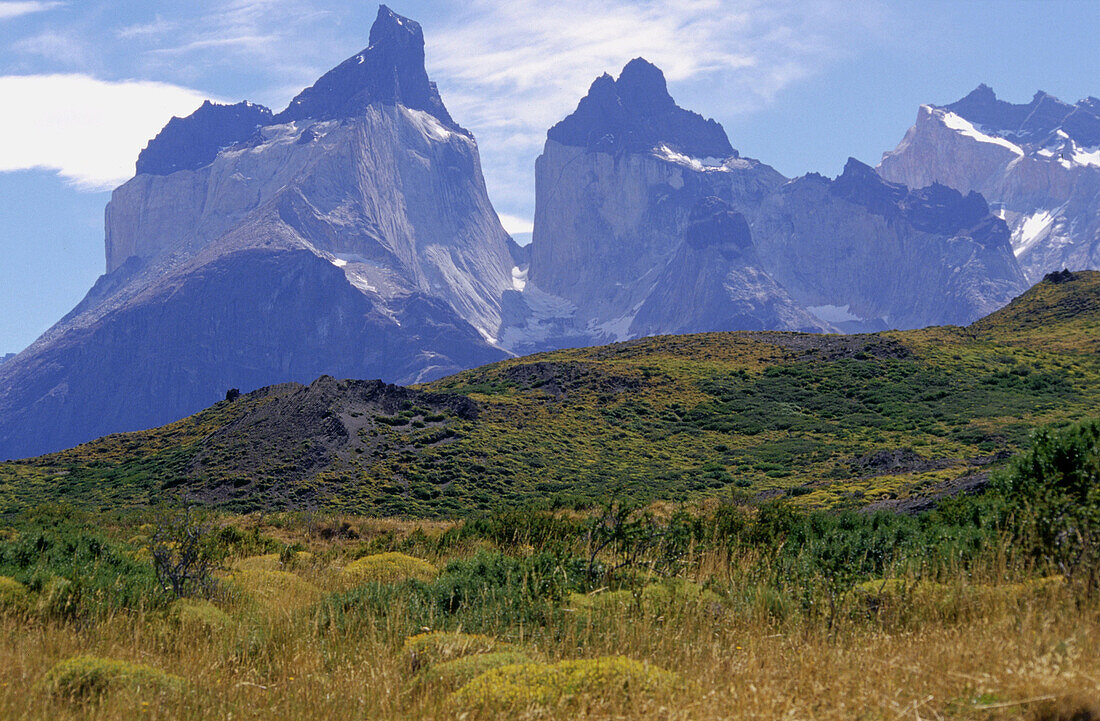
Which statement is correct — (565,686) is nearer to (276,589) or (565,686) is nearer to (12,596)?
(276,589)

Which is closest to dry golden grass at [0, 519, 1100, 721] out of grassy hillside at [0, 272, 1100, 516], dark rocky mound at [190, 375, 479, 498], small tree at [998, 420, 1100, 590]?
small tree at [998, 420, 1100, 590]

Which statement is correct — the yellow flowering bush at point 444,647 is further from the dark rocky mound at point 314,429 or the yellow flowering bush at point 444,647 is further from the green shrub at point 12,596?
the dark rocky mound at point 314,429

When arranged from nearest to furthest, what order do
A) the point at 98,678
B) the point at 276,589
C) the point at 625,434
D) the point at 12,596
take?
the point at 98,678
the point at 12,596
the point at 276,589
the point at 625,434

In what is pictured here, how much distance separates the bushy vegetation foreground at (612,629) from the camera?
20.3 feet

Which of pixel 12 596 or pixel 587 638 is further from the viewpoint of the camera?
pixel 12 596

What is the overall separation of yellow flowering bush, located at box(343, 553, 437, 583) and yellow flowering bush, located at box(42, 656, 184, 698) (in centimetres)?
516

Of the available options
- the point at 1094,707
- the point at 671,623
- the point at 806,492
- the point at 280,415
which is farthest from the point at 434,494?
the point at 1094,707

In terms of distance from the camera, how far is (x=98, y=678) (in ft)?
23.2

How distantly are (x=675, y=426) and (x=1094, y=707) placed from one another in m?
53.1

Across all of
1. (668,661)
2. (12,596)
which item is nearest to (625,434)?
(12,596)

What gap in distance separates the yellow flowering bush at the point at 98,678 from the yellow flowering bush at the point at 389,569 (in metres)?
5.16

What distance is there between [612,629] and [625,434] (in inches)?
1897

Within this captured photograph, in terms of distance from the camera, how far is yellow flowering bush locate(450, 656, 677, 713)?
6285 millimetres

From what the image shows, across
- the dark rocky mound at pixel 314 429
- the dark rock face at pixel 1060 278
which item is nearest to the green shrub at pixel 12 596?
the dark rocky mound at pixel 314 429
